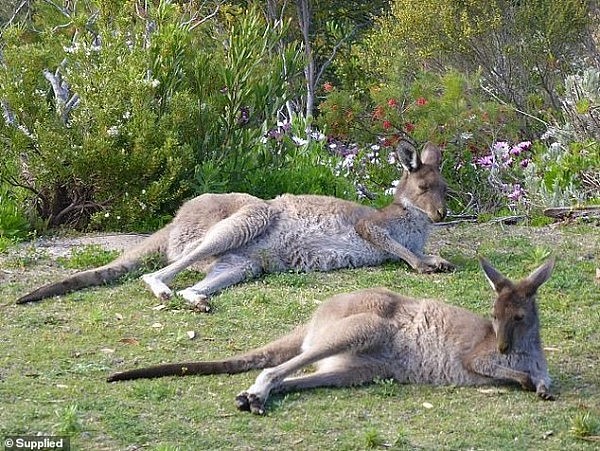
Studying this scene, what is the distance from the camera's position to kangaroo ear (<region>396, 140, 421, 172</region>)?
9695 millimetres

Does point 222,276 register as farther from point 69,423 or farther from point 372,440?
point 372,440

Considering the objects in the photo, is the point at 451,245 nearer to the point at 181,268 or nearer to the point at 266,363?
the point at 181,268

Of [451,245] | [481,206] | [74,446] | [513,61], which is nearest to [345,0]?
[513,61]

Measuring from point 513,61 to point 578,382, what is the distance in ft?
36.9

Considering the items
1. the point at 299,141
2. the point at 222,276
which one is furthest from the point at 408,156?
the point at 299,141

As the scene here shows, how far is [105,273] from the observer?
884 centimetres

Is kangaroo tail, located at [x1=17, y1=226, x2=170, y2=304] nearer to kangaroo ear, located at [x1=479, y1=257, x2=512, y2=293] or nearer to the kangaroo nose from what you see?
kangaroo ear, located at [x1=479, y1=257, x2=512, y2=293]

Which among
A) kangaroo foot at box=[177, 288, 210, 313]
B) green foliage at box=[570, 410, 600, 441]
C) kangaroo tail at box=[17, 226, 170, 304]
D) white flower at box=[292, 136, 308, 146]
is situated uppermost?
white flower at box=[292, 136, 308, 146]

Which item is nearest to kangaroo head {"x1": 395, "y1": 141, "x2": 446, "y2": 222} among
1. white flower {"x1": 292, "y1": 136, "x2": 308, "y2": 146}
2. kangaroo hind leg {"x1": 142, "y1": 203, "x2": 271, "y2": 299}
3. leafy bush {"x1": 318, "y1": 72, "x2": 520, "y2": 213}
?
kangaroo hind leg {"x1": 142, "y1": 203, "x2": 271, "y2": 299}

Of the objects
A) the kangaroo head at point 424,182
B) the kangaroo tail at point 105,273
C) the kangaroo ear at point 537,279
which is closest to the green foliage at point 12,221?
the kangaroo tail at point 105,273

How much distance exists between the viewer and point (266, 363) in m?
6.52

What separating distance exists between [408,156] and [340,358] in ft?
12.6

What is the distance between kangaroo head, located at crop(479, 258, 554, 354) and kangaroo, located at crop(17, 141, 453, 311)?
296 centimetres

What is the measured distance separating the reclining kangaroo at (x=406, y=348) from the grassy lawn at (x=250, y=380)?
0.09 meters
